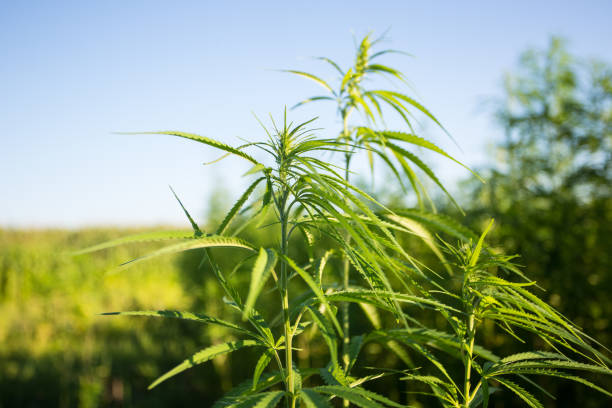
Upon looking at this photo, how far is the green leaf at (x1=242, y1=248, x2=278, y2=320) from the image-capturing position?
438mm

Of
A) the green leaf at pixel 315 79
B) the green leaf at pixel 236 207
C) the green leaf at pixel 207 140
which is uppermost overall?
the green leaf at pixel 315 79

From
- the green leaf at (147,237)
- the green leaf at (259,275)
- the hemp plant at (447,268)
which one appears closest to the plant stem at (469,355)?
the hemp plant at (447,268)

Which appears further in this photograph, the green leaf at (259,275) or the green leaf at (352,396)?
the green leaf at (352,396)

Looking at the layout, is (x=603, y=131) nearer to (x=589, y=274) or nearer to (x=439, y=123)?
(x=589, y=274)

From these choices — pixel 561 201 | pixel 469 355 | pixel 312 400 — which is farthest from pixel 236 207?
pixel 561 201

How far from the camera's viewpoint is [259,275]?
0.48 metres

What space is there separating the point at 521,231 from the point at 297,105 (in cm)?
207

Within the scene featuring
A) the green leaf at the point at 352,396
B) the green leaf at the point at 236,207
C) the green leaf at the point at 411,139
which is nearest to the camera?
the green leaf at the point at 352,396

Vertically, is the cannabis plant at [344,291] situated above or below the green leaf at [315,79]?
below

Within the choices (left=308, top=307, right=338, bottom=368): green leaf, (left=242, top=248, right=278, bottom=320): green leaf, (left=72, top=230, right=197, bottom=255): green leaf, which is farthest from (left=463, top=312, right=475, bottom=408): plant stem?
(left=72, top=230, right=197, bottom=255): green leaf

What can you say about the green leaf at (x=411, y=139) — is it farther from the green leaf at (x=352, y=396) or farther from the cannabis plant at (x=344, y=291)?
the green leaf at (x=352, y=396)

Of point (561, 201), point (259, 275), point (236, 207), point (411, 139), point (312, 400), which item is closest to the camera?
point (259, 275)

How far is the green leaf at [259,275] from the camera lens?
0.44 meters

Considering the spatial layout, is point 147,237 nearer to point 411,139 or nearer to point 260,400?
point 260,400
